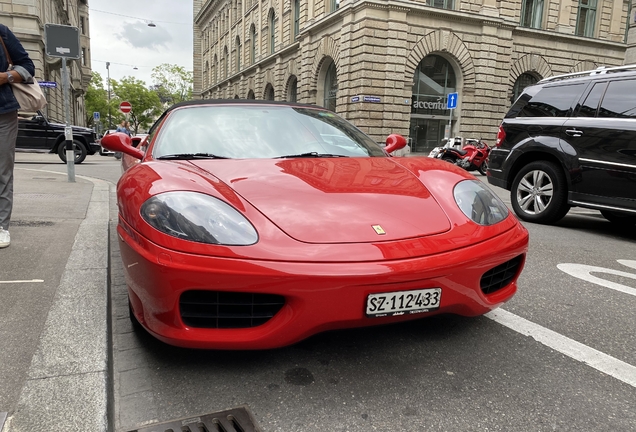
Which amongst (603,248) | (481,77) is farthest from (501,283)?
(481,77)

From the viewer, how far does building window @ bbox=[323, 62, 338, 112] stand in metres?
26.4

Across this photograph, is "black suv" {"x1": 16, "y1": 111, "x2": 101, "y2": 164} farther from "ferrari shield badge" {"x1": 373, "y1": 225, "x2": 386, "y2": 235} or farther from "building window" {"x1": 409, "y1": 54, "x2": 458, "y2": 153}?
"building window" {"x1": 409, "y1": 54, "x2": 458, "y2": 153}

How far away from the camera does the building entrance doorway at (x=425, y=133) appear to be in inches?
983

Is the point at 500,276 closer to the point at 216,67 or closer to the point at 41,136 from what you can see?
the point at 41,136

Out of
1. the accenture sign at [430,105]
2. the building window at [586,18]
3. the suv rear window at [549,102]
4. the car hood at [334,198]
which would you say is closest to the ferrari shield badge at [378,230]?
the car hood at [334,198]

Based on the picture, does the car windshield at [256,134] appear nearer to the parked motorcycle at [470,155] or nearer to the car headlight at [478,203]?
the car headlight at [478,203]

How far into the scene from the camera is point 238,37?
45.7 m

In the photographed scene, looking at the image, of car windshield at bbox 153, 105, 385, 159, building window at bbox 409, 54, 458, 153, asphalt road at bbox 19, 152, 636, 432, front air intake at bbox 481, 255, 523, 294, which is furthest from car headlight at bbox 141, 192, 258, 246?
building window at bbox 409, 54, 458, 153

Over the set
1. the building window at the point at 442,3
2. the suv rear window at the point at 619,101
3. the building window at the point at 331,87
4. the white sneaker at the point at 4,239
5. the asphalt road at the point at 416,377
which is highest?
the building window at the point at 442,3

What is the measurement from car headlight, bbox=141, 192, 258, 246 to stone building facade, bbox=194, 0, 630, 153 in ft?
70.3

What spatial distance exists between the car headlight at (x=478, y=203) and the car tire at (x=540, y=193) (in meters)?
3.53

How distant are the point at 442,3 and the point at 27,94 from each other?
24224mm

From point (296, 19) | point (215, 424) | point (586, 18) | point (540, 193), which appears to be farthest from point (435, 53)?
point (215, 424)

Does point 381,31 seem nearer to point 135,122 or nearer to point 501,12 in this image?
point 501,12
